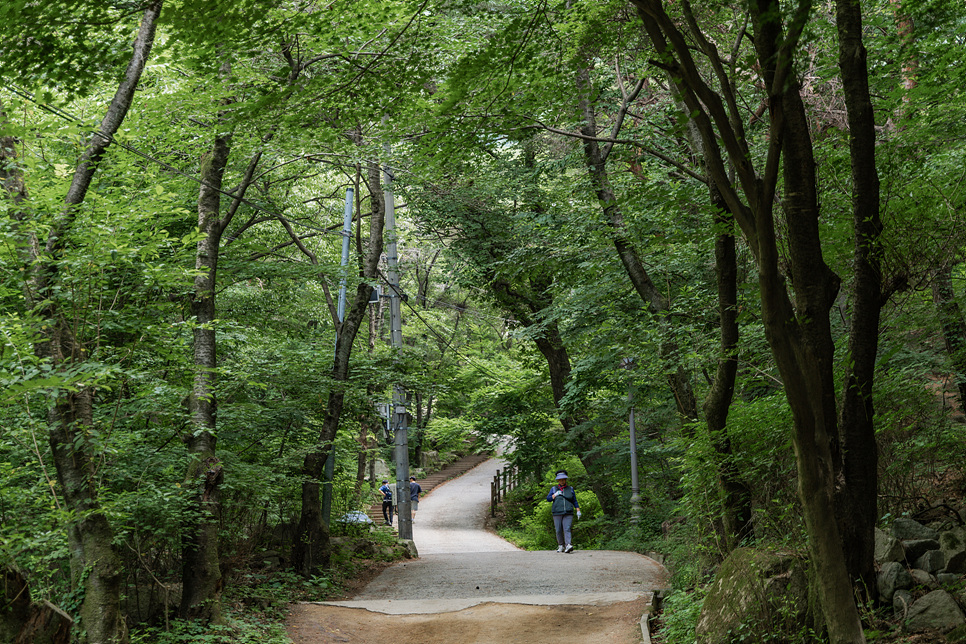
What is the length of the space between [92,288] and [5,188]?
111cm

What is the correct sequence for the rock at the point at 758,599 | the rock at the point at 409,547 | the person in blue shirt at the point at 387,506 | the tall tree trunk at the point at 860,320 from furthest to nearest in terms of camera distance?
the person in blue shirt at the point at 387,506 → the rock at the point at 409,547 → the rock at the point at 758,599 → the tall tree trunk at the point at 860,320

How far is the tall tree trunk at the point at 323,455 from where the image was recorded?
490 inches

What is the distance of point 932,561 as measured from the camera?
252 inches

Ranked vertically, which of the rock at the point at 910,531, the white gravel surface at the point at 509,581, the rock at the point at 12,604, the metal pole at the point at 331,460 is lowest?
the white gravel surface at the point at 509,581

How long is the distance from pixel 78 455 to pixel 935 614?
23.3ft

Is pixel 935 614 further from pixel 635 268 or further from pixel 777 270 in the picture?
pixel 635 268

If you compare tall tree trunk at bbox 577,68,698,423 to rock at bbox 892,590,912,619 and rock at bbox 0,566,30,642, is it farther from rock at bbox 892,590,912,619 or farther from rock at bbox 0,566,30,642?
rock at bbox 0,566,30,642

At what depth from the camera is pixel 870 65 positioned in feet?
29.9

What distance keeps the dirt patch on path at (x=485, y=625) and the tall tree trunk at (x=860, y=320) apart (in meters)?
2.92

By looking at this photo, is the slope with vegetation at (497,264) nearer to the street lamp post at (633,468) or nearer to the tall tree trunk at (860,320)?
the tall tree trunk at (860,320)

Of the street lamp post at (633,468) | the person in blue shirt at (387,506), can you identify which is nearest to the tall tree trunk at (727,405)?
the street lamp post at (633,468)

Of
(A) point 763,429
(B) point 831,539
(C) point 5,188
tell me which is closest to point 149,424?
(C) point 5,188

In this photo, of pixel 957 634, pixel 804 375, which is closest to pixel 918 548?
pixel 957 634

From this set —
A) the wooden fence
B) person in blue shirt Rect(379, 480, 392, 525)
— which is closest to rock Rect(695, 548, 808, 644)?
person in blue shirt Rect(379, 480, 392, 525)
